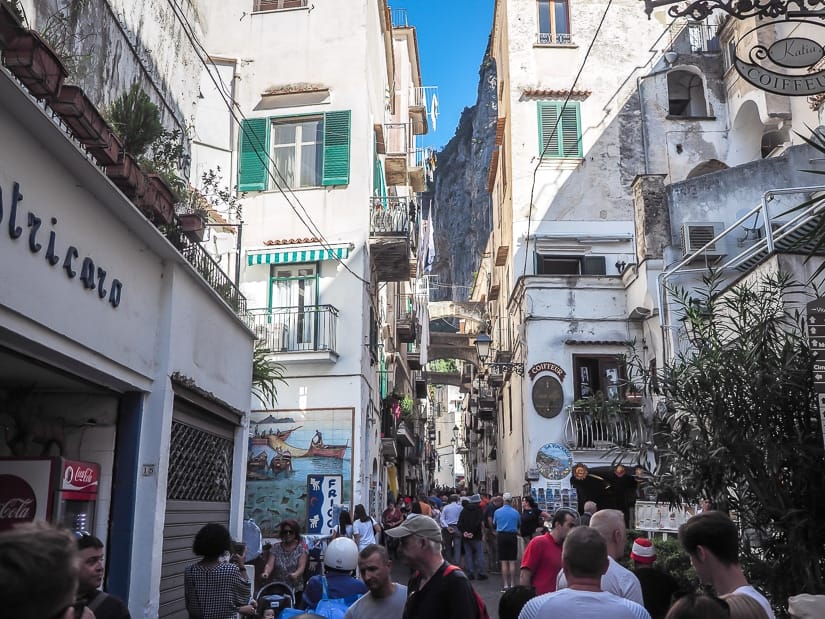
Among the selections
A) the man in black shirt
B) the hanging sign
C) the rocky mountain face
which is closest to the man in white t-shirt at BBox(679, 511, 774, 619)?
the man in black shirt

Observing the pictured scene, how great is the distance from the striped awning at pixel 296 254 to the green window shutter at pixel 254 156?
1.69m

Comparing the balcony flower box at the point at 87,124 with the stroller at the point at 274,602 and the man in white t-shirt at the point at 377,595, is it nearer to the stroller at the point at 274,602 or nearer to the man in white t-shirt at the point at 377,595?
the stroller at the point at 274,602

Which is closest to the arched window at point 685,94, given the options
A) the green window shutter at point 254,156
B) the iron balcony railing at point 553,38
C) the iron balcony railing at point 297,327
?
the iron balcony railing at point 553,38

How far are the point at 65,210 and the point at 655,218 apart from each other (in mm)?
17618

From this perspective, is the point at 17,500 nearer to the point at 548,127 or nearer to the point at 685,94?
the point at 548,127

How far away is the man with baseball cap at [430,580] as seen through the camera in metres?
4.11

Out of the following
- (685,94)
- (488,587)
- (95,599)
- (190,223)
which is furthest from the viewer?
(685,94)

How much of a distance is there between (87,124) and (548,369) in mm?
17045

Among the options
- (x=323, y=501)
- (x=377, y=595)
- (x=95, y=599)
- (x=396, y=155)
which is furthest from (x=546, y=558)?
(x=396, y=155)

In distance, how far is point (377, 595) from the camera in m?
4.51

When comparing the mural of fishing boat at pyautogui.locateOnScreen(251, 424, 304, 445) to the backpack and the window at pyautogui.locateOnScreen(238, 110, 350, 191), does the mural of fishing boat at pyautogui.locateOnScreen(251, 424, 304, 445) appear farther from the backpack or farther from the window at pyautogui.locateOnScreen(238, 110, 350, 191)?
the backpack

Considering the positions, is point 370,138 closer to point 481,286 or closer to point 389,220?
point 389,220

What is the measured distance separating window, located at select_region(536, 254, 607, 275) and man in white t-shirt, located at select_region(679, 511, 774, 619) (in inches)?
782

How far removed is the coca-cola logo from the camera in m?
6.38
